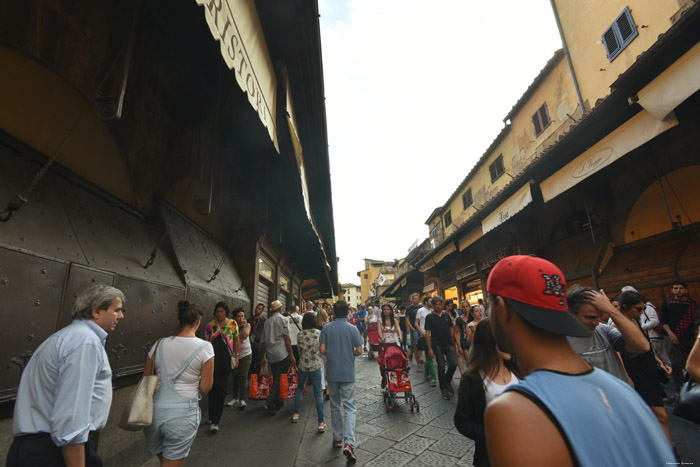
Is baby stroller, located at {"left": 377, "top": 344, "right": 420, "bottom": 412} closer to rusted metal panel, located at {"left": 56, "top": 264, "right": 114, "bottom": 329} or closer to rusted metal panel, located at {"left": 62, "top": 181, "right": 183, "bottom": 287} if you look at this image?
rusted metal panel, located at {"left": 62, "top": 181, "right": 183, "bottom": 287}

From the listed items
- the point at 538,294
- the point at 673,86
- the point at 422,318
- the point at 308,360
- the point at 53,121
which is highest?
the point at 673,86

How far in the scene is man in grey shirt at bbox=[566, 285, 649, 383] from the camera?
7.20 feet

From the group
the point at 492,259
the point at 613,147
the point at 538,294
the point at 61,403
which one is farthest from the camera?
the point at 492,259

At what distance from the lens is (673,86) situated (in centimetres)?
378

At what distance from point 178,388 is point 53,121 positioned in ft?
8.49

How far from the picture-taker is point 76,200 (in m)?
2.96

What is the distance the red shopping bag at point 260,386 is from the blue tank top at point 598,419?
5.34 metres

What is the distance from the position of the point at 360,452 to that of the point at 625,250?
7.22 m

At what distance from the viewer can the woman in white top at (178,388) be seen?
221 cm

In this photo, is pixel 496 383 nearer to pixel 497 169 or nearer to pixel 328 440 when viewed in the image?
pixel 328 440

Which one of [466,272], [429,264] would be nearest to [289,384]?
[466,272]

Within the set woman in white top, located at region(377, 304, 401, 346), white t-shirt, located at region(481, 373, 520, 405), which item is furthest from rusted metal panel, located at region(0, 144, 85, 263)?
woman in white top, located at region(377, 304, 401, 346)

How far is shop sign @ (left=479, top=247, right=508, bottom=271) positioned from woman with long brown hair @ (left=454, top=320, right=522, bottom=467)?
919 cm

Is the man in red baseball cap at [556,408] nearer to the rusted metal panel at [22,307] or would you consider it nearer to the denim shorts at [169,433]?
the denim shorts at [169,433]
